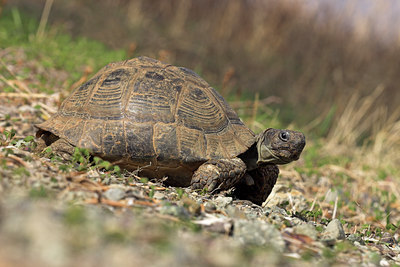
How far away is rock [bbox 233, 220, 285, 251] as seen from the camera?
228cm

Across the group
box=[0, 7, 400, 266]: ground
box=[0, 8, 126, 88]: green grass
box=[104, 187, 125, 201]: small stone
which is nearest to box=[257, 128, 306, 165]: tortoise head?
box=[0, 7, 400, 266]: ground

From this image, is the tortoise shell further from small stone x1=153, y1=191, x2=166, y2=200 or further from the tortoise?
small stone x1=153, y1=191, x2=166, y2=200

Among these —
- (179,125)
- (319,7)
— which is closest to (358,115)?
(319,7)

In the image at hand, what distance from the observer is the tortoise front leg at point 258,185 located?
152 inches

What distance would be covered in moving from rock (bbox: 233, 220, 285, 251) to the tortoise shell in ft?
3.58

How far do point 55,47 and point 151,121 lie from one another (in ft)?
20.1

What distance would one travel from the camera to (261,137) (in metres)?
3.76

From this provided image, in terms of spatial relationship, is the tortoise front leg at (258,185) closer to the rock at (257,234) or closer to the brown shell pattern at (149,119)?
the brown shell pattern at (149,119)

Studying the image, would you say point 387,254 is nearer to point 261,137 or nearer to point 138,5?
point 261,137

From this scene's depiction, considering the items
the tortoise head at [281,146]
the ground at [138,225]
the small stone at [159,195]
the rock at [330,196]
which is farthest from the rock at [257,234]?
the rock at [330,196]

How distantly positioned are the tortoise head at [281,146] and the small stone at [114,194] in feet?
5.05

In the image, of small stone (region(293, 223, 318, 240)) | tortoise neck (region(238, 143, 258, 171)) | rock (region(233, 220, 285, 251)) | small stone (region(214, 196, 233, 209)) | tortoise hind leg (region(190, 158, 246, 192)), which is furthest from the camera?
tortoise neck (region(238, 143, 258, 171))

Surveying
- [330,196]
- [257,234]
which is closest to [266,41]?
[330,196]

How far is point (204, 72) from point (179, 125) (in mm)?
7437
